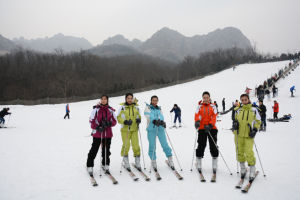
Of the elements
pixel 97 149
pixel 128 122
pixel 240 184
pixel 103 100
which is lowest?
pixel 240 184

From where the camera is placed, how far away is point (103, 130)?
4520 mm

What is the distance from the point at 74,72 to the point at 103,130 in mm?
89582

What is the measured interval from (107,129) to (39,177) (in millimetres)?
2064

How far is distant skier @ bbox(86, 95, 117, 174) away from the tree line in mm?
56499

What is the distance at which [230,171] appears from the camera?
457cm

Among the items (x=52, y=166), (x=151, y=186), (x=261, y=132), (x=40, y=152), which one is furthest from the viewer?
(x=261, y=132)

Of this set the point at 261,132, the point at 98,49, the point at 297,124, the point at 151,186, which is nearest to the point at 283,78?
the point at 297,124

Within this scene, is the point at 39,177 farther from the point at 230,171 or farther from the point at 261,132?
the point at 261,132

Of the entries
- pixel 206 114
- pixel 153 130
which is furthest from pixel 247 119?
pixel 153 130

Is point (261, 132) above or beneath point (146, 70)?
beneath

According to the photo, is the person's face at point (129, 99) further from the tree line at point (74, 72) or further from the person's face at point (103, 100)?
the tree line at point (74, 72)

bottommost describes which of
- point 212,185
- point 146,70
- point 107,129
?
point 212,185

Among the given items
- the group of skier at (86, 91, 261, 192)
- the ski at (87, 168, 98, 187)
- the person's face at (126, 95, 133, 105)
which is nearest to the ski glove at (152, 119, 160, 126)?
the group of skier at (86, 91, 261, 192)

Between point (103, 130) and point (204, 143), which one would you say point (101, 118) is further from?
point (204, 143)
